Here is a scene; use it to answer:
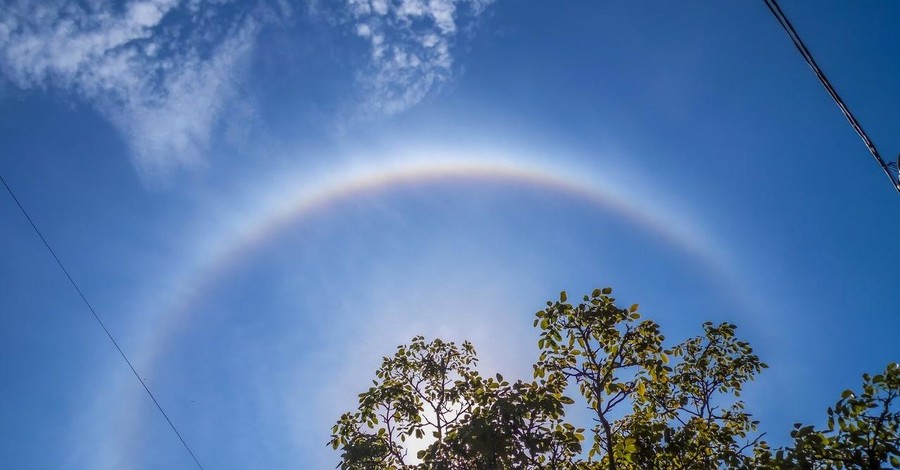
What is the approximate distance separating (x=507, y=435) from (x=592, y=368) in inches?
83.3

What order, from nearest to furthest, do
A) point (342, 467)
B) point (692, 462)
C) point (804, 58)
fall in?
point (804, 58) → point (692, 462) → point (342, 467)

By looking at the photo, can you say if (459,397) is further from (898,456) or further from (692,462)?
(898,456)

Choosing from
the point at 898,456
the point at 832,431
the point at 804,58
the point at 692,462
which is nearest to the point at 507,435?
the point at 692,462

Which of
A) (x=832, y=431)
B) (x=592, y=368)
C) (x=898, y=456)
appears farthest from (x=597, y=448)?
(x=898, y=456)

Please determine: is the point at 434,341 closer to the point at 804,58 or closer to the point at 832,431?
the point at 832,431

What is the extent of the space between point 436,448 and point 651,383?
15.5 feet

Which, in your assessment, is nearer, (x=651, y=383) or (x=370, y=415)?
(x=651, y=383)

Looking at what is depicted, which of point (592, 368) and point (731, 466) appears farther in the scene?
point (592, 368)

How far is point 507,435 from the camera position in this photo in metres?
8.48

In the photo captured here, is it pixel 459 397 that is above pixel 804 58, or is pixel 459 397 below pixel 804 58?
below

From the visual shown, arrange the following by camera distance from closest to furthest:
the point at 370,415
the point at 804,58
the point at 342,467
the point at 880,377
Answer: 1. the point at 804,58
2. the point at 880,377
3. the point at 342,467
4. the point at 370,415

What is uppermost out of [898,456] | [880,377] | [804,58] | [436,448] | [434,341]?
[434,341]

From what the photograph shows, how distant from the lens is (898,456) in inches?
236

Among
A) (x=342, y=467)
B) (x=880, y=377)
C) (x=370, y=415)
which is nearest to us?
(x=880, y=377)
